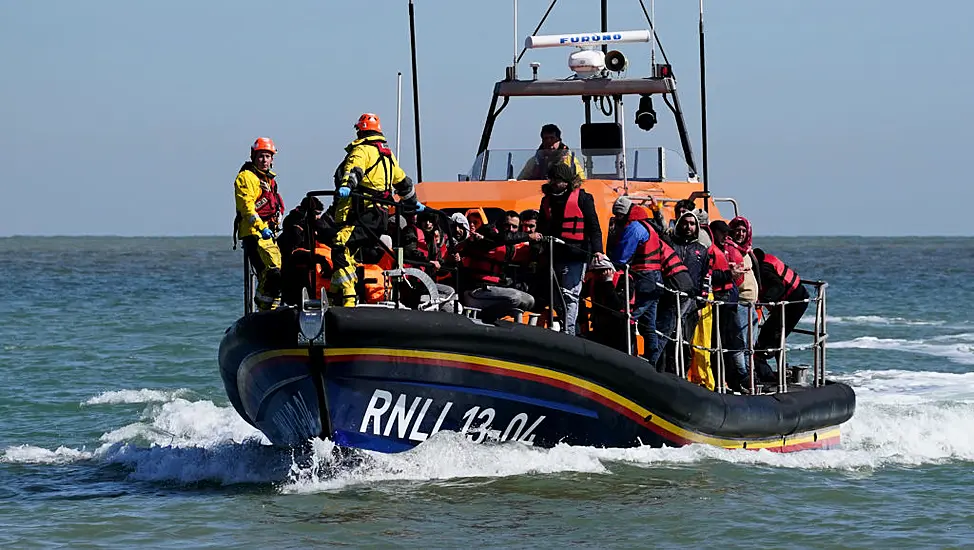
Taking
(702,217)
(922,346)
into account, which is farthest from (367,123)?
(922,346)

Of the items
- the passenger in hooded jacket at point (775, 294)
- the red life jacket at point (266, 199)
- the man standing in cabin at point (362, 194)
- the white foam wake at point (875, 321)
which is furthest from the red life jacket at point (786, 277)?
the white foam wake at point (875, 321)

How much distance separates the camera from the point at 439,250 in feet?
31.4

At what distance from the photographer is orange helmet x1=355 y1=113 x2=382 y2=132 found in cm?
873

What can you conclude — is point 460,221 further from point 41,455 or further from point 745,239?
point 41,455

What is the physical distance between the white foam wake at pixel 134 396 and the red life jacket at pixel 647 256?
280 inches

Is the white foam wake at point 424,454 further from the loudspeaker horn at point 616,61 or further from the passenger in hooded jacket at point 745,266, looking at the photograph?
the loudspeaker horn at point 616,61

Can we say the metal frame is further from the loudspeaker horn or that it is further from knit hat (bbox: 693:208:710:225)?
knit hat (bbox: 693:208:710:225)

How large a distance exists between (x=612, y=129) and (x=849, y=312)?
→ 19007 millimetres

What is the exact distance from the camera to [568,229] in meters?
8.91

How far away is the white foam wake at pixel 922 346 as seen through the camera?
20703 mm

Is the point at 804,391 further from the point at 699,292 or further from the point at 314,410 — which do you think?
the point at 314,410

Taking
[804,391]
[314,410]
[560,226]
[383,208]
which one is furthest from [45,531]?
[804,391]

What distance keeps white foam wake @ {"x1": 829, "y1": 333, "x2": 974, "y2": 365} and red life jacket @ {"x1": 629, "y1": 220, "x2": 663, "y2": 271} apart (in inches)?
470

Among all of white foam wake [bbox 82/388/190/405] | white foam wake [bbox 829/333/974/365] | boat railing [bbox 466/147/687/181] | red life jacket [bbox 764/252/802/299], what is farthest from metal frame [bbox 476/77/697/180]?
white foam wake [bbox 829/333/974/365]
